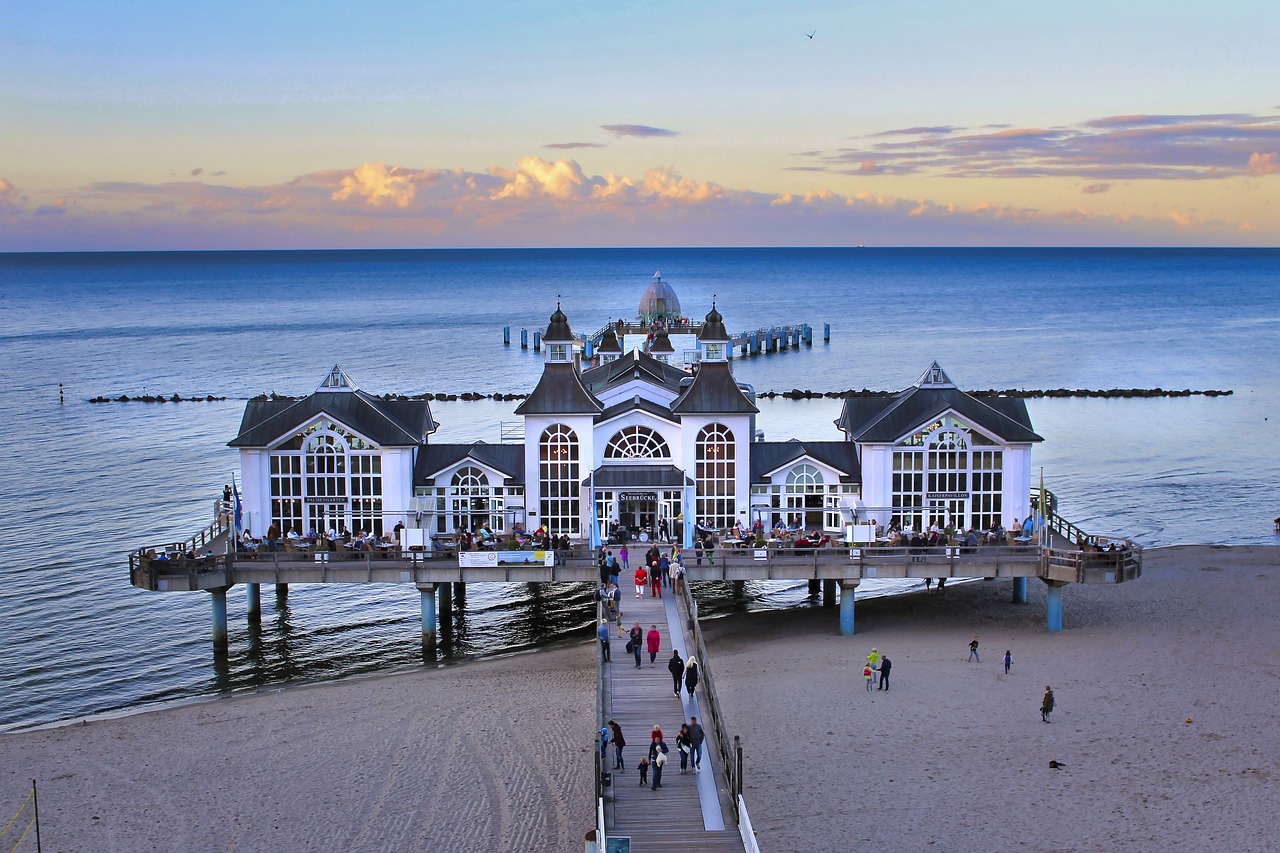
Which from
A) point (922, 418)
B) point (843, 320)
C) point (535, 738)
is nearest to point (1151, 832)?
point (535, 738)

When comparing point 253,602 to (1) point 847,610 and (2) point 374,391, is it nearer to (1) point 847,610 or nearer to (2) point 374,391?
(1) point 847,610

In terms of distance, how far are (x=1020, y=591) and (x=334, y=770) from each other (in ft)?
80.1

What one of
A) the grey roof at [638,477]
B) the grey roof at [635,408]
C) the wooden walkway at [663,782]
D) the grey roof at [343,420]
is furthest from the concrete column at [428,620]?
the wooden walkway at [663,782]

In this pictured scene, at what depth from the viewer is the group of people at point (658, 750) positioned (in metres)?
24.4

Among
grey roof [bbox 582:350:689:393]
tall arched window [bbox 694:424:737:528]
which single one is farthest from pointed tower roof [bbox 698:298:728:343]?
grey roof [bbox 582:350:689:393]

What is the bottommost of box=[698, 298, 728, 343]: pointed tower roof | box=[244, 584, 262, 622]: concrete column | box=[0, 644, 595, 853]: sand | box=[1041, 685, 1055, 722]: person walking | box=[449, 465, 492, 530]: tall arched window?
box=[0, 644, 595, 853]: sand

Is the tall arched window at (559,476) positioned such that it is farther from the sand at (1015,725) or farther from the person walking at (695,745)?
the person walking at (695,745)

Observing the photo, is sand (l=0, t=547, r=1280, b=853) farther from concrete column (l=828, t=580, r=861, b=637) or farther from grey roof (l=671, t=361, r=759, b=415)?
grey roof (l=671, t=361, r=759, b=415)

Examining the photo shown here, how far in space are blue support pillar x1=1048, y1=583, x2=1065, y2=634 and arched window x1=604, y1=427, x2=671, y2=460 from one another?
12.3 meters

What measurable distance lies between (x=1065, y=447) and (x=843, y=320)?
110 meters

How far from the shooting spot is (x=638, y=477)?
42.4 metres

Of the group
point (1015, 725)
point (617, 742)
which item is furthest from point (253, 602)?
point (1015, 725)

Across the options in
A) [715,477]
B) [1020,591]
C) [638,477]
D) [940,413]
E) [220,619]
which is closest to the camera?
[220,619]

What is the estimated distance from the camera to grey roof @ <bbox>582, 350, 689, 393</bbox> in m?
47.3
